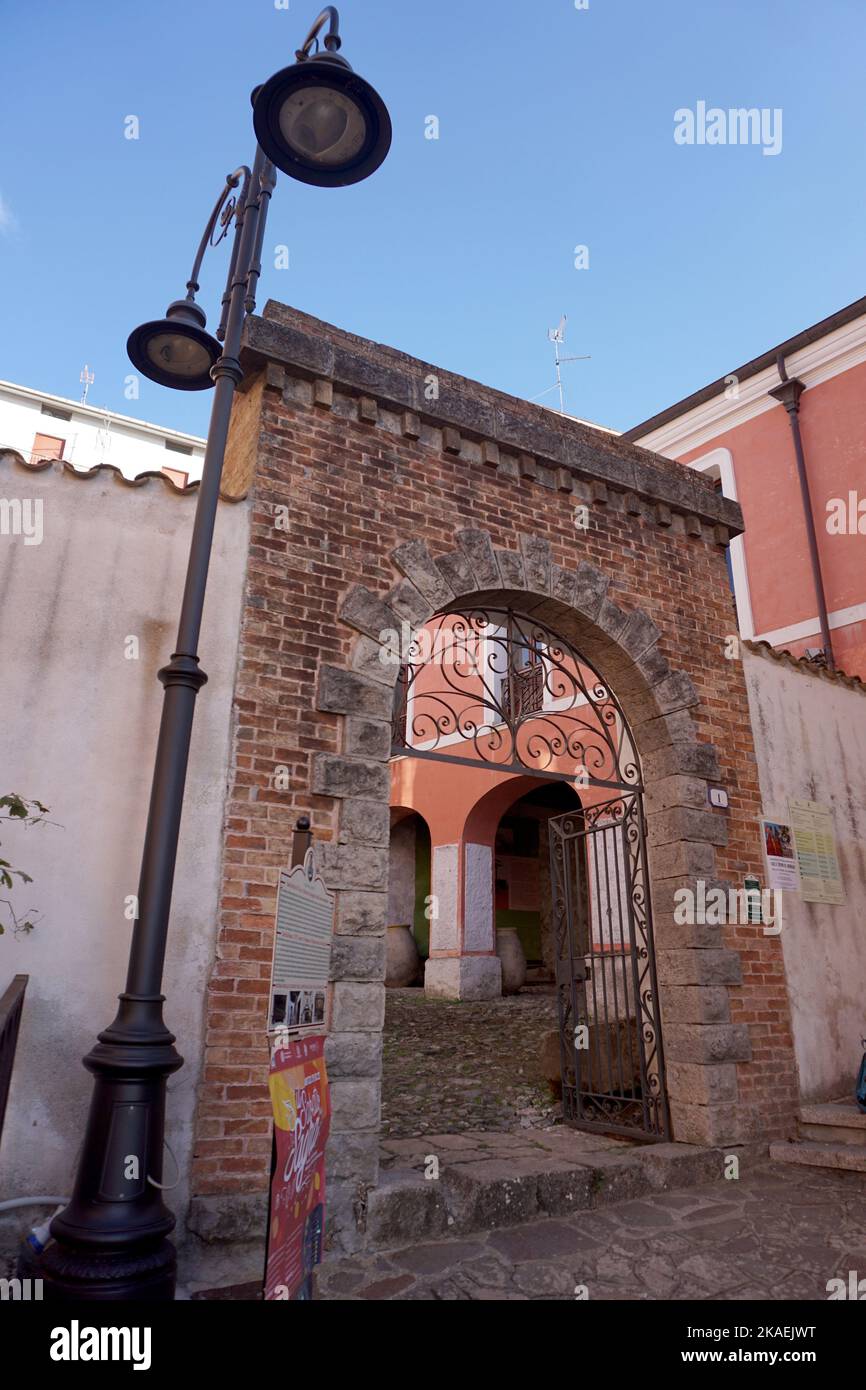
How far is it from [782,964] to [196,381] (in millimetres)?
5626

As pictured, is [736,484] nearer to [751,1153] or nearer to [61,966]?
[751,1153]

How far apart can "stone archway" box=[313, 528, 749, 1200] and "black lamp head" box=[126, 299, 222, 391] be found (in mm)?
1557

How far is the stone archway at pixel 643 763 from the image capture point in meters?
4.33

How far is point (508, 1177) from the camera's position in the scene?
4.33 meters

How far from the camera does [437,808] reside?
1320 centimetres

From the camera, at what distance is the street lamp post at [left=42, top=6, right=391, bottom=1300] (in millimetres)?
2492

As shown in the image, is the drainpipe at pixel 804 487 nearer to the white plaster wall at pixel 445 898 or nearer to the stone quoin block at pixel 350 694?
the white plaster wall at pixel 445 898

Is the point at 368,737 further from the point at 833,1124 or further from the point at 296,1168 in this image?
the point at 833,1124

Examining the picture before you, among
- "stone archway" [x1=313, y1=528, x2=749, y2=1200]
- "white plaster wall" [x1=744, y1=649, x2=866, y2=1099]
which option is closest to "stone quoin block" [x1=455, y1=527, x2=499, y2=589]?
"stone archway" [x1=313, y1=528, x2=749, y2=1200]

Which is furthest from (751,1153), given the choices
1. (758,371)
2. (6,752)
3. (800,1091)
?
(758,371)

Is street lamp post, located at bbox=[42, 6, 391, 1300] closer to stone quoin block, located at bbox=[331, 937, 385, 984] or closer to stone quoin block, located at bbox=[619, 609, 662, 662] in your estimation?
stone quoin block, located at bbox=[331, 937, 385, 984]

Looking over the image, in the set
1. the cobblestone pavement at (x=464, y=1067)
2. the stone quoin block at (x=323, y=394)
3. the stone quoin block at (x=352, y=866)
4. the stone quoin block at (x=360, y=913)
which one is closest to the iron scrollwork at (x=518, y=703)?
the stone quoin block at (x=352, y=866)

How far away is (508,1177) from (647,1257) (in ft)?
2.63

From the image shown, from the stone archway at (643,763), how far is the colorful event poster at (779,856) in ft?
2.02
